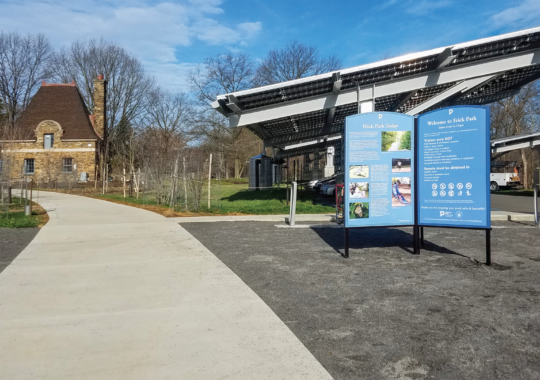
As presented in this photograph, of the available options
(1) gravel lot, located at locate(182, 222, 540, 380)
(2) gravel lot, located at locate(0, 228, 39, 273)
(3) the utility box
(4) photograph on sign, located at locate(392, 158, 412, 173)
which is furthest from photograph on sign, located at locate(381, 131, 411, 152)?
(3) the utility box

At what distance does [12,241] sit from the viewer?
974 centimetres

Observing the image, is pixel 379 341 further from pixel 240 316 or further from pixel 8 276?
pixel 8 276

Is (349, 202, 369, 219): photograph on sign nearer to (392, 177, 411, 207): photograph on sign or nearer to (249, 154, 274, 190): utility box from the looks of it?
(392, 177, 411, 207): photograph on sign

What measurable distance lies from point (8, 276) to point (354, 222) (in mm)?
5526

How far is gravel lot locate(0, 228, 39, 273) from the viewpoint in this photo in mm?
7917

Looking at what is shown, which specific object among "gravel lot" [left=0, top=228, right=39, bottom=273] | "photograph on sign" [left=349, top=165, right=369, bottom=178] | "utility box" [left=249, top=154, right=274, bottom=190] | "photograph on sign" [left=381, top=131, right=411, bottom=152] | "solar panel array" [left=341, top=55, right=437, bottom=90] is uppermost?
"solar panel array" [left=341, top=55, right=437, bottom=90]

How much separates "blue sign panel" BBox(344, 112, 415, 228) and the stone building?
117 feet

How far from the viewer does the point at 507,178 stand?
38188 millimetres

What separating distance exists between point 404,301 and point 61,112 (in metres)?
44.0

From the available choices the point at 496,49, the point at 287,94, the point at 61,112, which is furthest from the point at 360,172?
the point at 61,112

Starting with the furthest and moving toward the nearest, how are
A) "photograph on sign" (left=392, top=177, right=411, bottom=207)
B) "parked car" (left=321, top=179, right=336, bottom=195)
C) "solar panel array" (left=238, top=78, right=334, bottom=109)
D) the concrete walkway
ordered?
"parked car" (left=321, top=179, right=336, bottom=195), "solar panel array" (left=238, top=78, right=334, bottom=109), "photograph on sign" (left=392, top=177, right=411, bottom=207), the concrete walkway

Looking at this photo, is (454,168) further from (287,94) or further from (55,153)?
(55,153)

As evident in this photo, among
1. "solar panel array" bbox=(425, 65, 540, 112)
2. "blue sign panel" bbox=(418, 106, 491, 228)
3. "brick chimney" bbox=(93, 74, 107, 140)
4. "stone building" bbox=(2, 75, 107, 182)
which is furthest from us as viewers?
"brick chimney" bbox=(93, 74, 107, 140)

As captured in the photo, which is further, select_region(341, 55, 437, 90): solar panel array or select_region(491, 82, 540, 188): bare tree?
select_region(491, 82, 540, 188): bare tree
